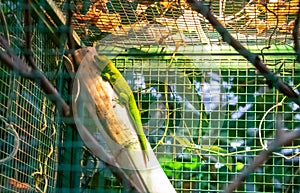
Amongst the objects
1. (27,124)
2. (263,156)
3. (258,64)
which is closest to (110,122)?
(27,124)

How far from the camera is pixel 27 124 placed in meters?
1.10

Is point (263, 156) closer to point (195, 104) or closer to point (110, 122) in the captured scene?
point (110, 122)

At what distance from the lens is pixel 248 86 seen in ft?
4.52

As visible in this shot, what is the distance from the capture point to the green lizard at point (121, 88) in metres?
1.21

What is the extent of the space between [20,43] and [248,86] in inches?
22.1

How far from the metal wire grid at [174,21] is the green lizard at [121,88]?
0.26ft

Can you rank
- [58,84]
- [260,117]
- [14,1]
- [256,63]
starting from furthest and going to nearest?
[260,117] < [58,84] < [14,1] < [256,63]

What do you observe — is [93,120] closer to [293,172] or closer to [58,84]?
[58,84]

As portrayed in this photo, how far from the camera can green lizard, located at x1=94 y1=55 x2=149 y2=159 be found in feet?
3.96

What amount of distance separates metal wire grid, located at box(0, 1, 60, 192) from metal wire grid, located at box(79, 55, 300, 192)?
16 cm

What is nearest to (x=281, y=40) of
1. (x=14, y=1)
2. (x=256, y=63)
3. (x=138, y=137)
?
(x=138, y=137)

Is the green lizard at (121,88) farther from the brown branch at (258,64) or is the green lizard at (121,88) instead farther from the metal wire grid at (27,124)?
the brown branch at (258,64)

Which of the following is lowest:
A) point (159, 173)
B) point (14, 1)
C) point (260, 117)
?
point (159, 173)

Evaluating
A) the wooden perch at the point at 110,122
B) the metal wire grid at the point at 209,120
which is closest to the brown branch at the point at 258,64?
the wooden perch at the point at 110,122
